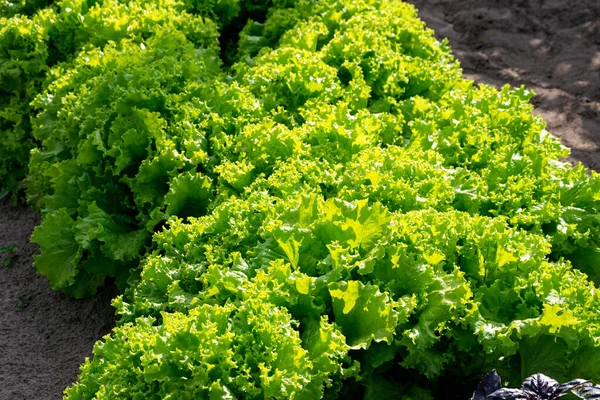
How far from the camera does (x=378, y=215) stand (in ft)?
12.0

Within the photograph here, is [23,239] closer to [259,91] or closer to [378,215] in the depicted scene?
[259,91]

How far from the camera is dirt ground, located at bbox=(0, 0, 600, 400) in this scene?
5.26 meters

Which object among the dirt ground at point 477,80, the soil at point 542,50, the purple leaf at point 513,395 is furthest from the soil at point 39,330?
the soil at point 542,50

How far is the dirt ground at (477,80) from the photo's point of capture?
17.3ft

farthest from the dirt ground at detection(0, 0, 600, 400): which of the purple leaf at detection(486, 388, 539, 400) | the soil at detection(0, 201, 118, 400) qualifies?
the purple leaf at detection(486, 388, 539, 400)

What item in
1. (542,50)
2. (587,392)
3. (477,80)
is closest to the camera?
(587,392)

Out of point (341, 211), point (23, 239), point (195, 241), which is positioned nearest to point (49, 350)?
point (23, 239)

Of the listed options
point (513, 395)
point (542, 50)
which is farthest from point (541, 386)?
point (542, 50)

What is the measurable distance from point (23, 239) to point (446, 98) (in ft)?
13.1

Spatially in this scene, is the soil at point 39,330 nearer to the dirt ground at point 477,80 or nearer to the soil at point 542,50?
the dirt ground at point 477,80

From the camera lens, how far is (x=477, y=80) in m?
8.47

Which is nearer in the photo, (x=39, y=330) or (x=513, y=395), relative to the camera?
(x=513, y=395)

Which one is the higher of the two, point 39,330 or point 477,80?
point 477,80

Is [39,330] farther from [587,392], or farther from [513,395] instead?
[587,392]
